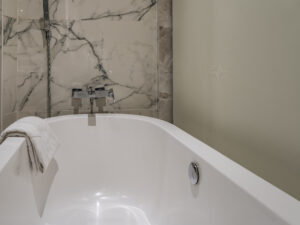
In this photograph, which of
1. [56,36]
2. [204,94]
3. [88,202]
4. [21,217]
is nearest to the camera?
[21,217]

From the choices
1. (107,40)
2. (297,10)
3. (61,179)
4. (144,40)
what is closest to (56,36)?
(107,40)

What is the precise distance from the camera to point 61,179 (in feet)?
4.49

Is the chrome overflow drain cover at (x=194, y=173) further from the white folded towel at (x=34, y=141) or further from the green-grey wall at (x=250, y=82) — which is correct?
the white folded towel at (x=34, y=141)

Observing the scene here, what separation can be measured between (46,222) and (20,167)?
0.43m

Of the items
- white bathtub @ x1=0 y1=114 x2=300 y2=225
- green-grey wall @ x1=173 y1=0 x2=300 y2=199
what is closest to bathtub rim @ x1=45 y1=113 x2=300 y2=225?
white bathtub @ x1=0 y1=114 x2=300 y2=225

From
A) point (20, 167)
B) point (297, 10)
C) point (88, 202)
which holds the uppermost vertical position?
point (297, 10)

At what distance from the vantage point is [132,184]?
142 cm

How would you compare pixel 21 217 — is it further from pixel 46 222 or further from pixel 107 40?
pixel 107 40

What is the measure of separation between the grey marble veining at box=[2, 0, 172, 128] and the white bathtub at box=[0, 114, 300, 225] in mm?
350

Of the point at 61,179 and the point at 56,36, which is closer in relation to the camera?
the point at 61,179

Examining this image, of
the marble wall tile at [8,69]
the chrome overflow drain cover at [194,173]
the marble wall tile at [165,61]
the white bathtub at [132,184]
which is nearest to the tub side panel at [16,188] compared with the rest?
the white bathtub at [132,184]

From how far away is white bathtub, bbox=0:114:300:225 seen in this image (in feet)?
1.83

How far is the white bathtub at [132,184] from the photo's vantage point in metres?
0.56

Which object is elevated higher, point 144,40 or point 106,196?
point 144,40
